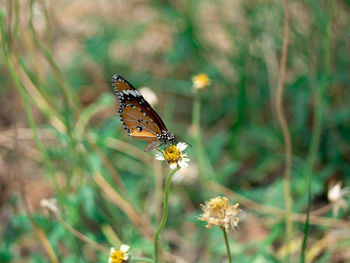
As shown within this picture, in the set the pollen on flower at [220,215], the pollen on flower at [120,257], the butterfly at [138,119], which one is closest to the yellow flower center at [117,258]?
the pollen on flower at [120,257]

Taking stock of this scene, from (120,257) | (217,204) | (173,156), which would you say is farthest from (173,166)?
(120,257)

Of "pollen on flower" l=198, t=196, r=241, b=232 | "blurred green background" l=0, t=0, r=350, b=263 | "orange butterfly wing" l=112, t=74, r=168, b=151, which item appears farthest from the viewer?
"blurred green background" l=0, t=0, r=350, b=263

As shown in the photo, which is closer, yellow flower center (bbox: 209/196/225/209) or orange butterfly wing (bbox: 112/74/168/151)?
yellow flower center (bbox: 209/196/225/209)

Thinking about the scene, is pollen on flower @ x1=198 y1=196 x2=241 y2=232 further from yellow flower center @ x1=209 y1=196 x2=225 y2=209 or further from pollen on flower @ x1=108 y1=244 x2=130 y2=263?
pollen on flower @ x1=108 y1=244 x2=130 y2=263

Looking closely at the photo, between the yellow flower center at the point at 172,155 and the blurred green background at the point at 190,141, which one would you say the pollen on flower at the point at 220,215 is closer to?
the yellow flower center at the point at 172,155

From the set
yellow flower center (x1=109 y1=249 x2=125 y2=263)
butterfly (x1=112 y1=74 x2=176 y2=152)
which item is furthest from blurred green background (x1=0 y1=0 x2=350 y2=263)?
yellow flower center (x1=109 y1=249 x2=125 y2=263)

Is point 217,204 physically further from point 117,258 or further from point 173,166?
point 117,258
